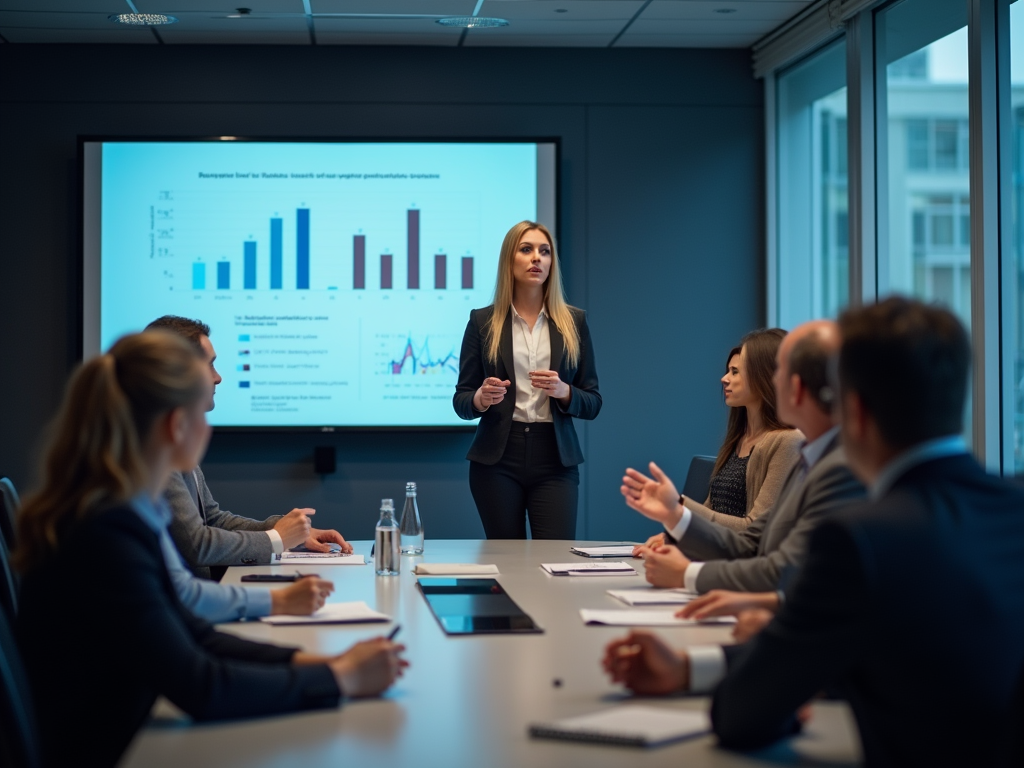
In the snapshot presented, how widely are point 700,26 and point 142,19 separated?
2673mm

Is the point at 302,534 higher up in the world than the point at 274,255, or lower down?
lower down

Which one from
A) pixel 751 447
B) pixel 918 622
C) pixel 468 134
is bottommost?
pixel 918 622

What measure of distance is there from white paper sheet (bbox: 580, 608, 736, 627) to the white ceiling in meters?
3.48

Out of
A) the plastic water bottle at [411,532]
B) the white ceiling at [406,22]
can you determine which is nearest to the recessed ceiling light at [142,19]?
the white ceiling at [406,22]

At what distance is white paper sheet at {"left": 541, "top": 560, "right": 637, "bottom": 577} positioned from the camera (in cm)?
282

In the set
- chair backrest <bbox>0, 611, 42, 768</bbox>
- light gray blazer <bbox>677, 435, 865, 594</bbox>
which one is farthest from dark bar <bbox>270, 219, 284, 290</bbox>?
chair backrest <bbox>0, 611, 42, 768</bbox>

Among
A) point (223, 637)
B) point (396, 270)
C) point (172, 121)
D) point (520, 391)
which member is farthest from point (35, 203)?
point (223, 637)

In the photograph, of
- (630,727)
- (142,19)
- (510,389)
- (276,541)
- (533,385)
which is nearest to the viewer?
(630,727)

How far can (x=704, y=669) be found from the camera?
1.65 metres

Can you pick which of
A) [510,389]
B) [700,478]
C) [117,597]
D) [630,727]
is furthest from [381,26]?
[630,727]

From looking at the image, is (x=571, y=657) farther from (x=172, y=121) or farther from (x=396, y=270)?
(x=172, y=121)

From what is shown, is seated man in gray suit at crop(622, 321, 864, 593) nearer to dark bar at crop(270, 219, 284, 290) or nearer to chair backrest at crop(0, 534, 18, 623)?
chair backrest at crop(0, 534, 18, 623)

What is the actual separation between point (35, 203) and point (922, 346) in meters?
5.17

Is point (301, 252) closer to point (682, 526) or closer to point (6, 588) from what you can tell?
point (6, 588)
